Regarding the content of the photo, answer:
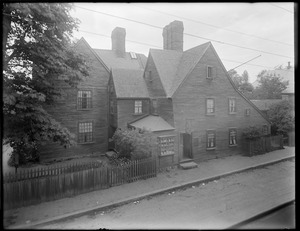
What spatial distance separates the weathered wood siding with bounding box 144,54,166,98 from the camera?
16969 millimetres

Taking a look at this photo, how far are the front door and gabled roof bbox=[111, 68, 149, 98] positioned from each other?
5691 millimetres

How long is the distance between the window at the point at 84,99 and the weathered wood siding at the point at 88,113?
307 mm

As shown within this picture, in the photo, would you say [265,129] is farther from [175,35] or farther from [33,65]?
[33,65]

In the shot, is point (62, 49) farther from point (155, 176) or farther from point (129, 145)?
point (155, 176)

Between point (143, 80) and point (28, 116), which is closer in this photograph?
point (28, 116)

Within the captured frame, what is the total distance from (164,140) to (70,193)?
297 inches

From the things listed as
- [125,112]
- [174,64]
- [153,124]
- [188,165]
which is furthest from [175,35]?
[188,165]

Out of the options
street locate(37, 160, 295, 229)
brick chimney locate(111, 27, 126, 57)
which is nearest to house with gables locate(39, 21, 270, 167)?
street locate(37, 160, 295, 229)

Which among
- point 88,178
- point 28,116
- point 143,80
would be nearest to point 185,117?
point 143,80

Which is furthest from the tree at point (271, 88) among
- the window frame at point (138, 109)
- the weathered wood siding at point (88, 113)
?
the weathered wood siding at point (88, 113)

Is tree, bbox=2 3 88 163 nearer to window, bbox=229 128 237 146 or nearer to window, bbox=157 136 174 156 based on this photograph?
window, bbox=157 136 174 156

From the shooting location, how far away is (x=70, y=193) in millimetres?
9438

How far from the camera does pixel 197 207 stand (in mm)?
8172

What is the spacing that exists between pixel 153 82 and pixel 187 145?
7.12 metres
